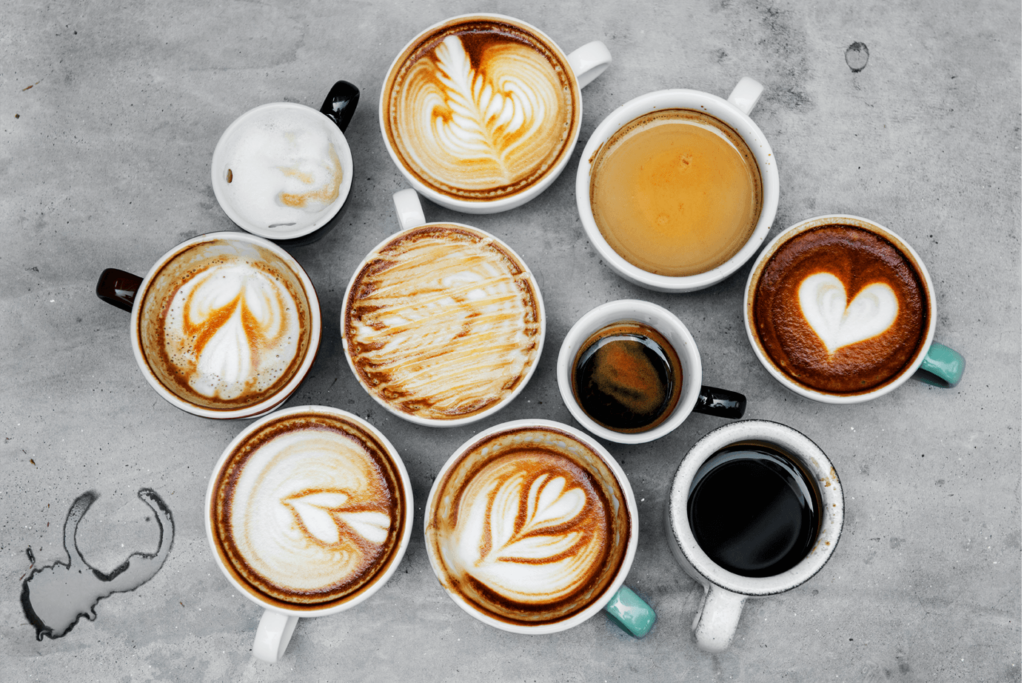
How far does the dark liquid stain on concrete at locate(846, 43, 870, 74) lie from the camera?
161cm

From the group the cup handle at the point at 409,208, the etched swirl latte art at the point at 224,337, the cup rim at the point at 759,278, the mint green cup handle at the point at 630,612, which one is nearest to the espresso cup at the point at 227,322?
the etched swirl latte art at the point at 224,337

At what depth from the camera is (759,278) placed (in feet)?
4.71

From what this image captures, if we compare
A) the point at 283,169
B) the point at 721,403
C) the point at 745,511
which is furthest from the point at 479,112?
the point at 745,511

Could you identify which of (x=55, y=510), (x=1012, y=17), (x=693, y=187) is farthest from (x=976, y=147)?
(x=55, y=510)

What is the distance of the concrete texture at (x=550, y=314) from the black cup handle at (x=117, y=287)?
7.7 inches

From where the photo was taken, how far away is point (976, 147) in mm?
1605

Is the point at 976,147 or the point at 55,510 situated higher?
the point at 976,147

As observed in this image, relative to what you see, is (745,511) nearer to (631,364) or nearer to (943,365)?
(631,364)

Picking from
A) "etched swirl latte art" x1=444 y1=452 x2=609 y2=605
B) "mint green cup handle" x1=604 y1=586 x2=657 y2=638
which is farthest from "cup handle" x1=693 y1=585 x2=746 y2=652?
"etched swirl latte art" x1=444 y1=452 x2=609 y2=605

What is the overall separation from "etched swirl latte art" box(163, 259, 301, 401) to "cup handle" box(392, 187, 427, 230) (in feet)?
1.17

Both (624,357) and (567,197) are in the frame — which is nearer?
(624,357)

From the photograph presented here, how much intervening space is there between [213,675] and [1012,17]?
242 centimetres

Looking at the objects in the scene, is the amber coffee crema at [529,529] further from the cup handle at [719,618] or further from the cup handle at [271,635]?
the cup handle at [271,635]

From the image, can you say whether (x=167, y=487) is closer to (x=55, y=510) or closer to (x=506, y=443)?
(x=55, y=510)
